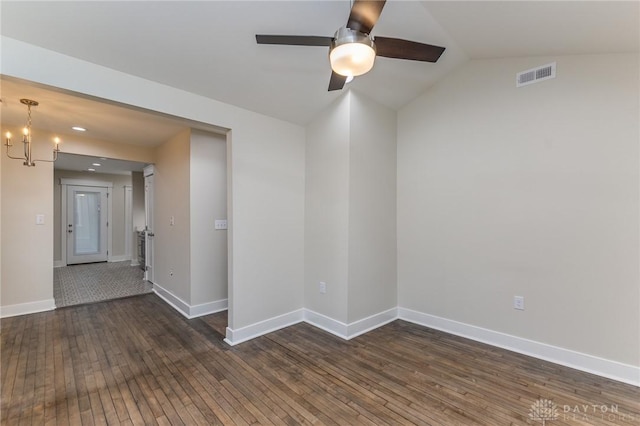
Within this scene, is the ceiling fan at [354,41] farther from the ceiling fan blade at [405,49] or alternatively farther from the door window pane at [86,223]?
the door window pane at [86,223]

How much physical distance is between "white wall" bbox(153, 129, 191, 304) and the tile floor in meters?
0.64

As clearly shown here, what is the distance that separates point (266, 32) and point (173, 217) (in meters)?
3.07

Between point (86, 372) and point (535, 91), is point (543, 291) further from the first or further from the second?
point (86, 372)

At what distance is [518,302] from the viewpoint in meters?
2.82

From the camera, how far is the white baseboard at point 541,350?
7.61 ft

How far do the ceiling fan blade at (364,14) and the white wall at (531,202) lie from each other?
6.75 ft

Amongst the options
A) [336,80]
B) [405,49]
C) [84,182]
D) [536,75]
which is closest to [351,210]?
[336,80]

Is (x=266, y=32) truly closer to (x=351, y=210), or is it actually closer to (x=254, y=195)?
(x=254, y=195)

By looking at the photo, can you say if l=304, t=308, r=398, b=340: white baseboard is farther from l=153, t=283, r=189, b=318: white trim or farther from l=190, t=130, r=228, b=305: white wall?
l=153, t=283, r=189, b=318: white trim

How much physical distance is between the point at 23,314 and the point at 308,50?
4.97 meters

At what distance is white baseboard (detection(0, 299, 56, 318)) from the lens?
3.70 metres

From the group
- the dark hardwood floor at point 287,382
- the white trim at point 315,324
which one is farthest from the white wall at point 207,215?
the white trim at point 315,324

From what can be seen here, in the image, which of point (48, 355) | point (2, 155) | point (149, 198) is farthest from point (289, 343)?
point (2, 155)

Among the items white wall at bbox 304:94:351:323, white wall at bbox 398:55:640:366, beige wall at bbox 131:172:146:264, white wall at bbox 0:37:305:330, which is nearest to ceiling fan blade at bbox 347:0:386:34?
white wall at bbox 304:94:351:323
